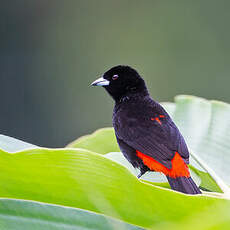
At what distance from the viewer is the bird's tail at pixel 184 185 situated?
1.20m

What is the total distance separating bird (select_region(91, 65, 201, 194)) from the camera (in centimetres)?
135

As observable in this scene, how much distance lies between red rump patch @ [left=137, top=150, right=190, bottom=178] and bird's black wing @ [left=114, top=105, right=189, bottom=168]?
0.01 metres

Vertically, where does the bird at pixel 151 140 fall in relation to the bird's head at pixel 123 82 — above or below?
below

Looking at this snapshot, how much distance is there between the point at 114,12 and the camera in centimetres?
734

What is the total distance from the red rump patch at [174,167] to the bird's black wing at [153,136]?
0.01 metres

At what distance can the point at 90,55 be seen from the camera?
6.88 meters

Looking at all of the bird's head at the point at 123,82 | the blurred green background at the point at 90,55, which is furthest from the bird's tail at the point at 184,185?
the blurred green background at the point at 90,55

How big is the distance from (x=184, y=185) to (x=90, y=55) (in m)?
5.78

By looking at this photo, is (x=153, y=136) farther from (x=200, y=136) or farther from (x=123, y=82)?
(x=123, y=82)

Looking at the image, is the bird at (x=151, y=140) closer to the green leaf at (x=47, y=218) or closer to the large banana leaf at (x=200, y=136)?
the large banana leaf at (x=200, y=136)

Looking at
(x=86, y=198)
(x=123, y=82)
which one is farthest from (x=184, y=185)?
(x=123, y=82)

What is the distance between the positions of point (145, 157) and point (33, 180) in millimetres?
910

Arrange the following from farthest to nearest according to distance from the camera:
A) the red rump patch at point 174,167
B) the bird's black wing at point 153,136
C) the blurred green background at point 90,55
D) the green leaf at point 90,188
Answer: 1. the blurred green background at point 90,55
2. the bird's black wing at point 153,136
3. the red rump patch at point 174,167
4. the green leaf at point 90,188

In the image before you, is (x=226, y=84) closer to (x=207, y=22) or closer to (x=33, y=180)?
(x=207, y=22)
